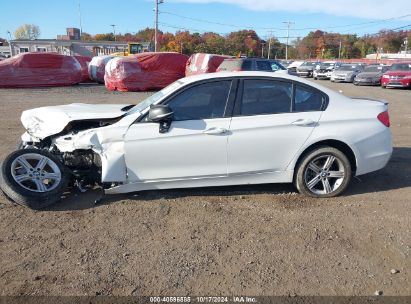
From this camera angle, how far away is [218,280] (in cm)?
304

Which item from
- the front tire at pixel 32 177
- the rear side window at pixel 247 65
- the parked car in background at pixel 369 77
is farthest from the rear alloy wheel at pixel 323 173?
the parked car in background at pixel 369 77

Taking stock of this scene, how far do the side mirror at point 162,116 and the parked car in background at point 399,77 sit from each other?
2239cm

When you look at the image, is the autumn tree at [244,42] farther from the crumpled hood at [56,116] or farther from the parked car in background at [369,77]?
the crumpled hood at [56,116]

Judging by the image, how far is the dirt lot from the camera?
2994 millimetres

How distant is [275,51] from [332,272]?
12154cm

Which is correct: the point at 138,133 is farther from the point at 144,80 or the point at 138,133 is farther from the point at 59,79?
the point at 59,79

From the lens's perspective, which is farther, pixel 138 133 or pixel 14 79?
pixel 14 79

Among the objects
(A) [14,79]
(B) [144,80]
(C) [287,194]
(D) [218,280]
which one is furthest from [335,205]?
(A) [14,79]

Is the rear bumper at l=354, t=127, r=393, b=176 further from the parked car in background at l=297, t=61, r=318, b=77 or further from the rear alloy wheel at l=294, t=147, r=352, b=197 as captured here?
the parked car in background at l=297, t=61, r=318, b=77

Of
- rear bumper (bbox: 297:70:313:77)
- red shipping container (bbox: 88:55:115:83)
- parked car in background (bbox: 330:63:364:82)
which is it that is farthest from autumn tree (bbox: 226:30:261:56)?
red shipping container (bbox: 88:55:115:83)

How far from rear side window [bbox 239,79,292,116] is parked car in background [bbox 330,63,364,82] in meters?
26.7

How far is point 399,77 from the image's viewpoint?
22500 mm

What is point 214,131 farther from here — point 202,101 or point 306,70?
point 306,70

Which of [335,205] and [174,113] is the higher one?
[174,113]
